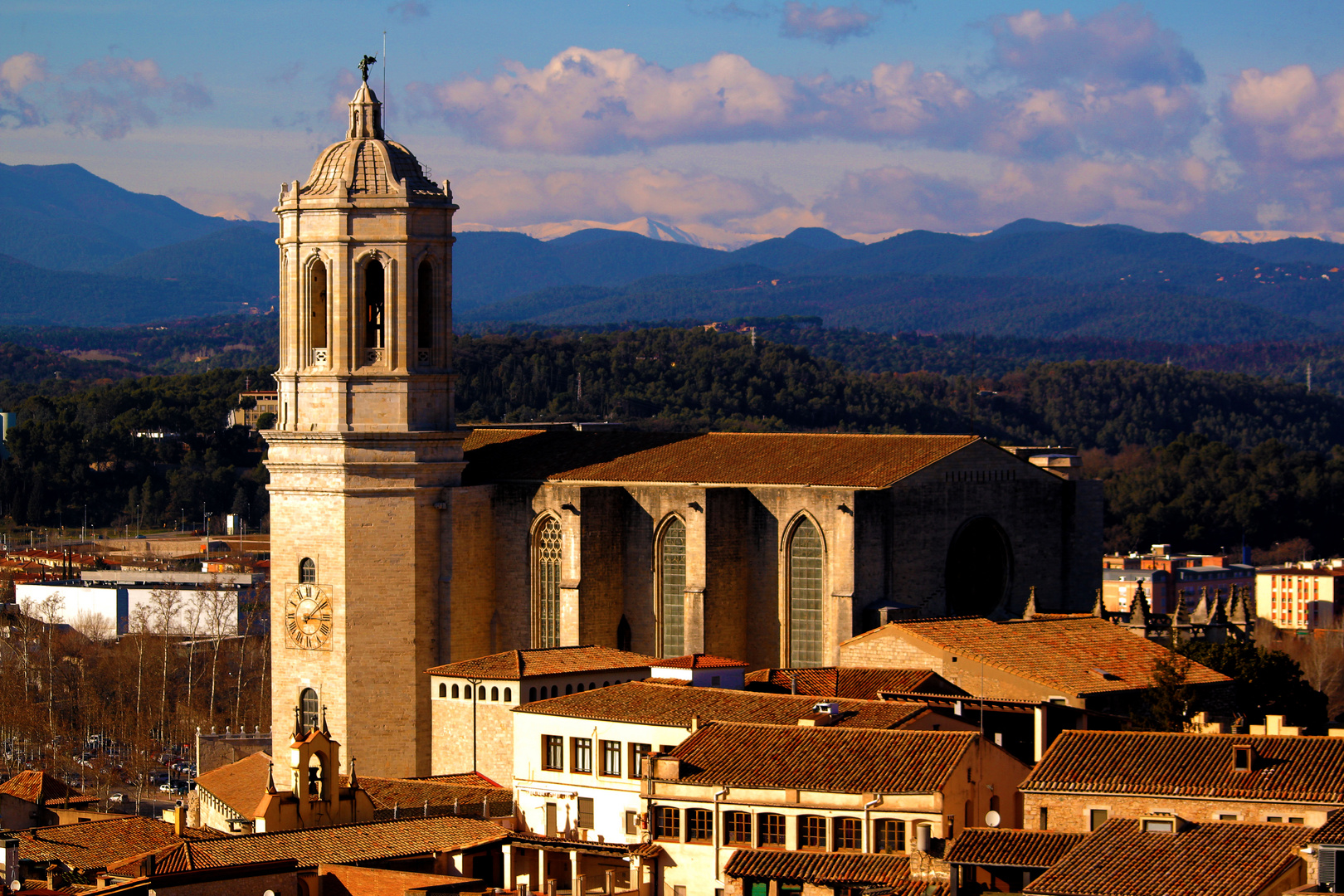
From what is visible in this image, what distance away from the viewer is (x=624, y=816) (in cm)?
4172

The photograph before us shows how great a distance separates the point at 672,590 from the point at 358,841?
59.7 feet

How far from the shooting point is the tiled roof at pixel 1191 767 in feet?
120

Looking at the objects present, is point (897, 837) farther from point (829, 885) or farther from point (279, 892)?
point (279, 892)

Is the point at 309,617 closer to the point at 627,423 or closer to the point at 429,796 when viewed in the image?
the point at 429,796

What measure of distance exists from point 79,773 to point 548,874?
114 ft

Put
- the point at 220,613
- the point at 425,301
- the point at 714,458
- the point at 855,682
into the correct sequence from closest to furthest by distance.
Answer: the point at 855,682
the point at 714,458
the point at 425,301
the point at 220,613

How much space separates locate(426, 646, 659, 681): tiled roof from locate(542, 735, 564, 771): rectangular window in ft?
13.3

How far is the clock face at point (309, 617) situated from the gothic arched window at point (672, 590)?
24.4ft

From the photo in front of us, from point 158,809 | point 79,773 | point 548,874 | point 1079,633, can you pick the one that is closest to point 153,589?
point 79,773

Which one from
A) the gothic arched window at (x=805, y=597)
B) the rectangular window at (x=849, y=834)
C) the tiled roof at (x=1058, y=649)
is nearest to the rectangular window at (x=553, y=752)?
the rectangular window at (x=849, y=834)

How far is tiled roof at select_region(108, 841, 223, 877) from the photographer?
36.6 metres

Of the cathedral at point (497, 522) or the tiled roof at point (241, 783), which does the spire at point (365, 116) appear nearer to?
the cathedral at point (497, 522)

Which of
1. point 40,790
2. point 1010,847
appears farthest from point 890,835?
point 40,790

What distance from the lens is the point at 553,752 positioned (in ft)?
146
